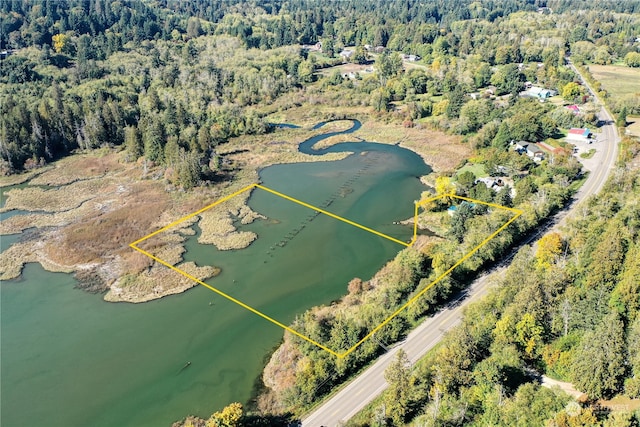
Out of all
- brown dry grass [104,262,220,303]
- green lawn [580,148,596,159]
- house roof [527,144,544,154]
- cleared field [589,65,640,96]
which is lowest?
brown dry grass [104,262,220,303]

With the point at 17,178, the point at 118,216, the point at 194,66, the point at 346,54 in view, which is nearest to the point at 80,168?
the point at 17,178

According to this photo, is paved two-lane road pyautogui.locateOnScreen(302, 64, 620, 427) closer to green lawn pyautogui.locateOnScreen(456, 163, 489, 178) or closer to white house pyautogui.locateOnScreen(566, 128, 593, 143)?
green lawn pyautogui.locateOnScreen(456, 163, 489, 178)

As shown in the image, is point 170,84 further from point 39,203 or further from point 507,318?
point 507,318

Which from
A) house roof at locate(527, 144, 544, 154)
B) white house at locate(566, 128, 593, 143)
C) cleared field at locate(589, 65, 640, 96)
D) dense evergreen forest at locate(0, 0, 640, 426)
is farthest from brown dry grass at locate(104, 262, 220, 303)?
cleared field at locate(589, 65, 640, 96)

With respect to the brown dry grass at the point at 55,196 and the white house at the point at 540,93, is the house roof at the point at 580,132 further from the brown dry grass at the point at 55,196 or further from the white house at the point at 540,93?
the brown dry grass at the point at 55,196

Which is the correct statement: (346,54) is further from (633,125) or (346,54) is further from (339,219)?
(339,219)

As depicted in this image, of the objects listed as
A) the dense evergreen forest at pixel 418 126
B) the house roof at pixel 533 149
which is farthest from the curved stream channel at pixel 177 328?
the house roof at pixel 533 149
